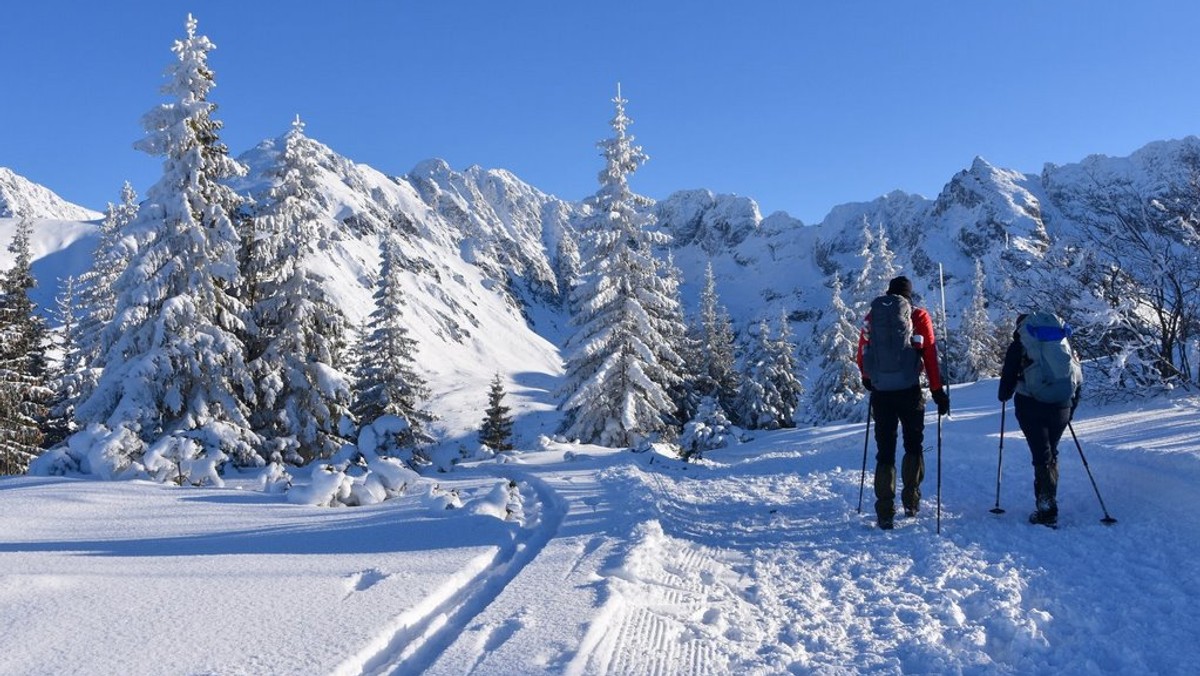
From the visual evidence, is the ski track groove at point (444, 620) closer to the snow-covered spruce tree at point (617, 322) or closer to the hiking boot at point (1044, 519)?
the hiking boot at point (1044, 519)

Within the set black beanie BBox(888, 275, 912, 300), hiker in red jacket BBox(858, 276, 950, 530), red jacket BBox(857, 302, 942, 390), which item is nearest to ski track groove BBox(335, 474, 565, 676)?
hiker in red jacket BBox(858, 276, 950, 530)

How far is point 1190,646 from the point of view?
333 centimetres

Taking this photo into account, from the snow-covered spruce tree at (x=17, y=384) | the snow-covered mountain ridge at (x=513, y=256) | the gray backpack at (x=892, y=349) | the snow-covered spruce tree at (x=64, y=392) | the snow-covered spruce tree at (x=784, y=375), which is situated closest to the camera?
the gray backpack at (x=892, y=349)

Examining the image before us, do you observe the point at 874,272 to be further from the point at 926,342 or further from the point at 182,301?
the point at 182,301

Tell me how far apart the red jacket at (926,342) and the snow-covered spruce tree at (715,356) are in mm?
28074

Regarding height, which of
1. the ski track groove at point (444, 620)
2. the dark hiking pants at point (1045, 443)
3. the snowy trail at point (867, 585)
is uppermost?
the dark hiking pants at point (1045, 443)

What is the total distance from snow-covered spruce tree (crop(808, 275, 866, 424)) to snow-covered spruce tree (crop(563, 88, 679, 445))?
575 inches

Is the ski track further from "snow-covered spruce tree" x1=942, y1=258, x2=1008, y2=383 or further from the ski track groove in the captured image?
"snow-covered spruce tree" x1=942, y1=258, x2=1008, y2=383

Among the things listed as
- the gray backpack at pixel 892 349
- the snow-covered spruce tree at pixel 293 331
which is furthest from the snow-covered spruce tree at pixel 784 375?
the gray backpack at pixel 892 349

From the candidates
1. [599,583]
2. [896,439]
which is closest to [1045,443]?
[896,439]

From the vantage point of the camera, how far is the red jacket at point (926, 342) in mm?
6125

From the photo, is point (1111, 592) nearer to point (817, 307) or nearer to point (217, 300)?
point (217, 300)

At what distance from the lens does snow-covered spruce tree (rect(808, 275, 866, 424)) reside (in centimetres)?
3241

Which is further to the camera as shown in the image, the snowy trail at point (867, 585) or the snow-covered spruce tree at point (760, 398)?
the snow-covered spruce tree at point (760, 398)
